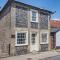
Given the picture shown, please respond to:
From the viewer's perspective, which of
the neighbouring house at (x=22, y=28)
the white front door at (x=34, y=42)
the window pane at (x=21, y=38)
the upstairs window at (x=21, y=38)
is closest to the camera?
the neighbouring house at (x=22, y=28)

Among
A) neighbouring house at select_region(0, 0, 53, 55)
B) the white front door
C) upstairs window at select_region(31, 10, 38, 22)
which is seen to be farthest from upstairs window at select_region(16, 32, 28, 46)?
upstairs window at select_region(31, 10, 38, 22)

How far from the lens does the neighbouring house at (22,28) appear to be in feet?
59.7

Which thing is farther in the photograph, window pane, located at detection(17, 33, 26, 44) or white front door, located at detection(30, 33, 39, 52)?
white front door, located at detection(30, 33, 39, 52)

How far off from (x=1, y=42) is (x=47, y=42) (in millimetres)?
7593

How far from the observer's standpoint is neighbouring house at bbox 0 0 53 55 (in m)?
18.2

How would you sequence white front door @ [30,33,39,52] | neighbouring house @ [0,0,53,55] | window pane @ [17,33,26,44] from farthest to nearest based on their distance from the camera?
white front door @ [30,33,39,52] < window pane @ [17,33,26,44] < neighbouring house @ [0,0,53,55]

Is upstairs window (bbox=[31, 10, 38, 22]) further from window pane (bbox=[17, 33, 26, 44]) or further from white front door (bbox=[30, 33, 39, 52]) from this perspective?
window pane (bbox=[17, 33, 26, 44])

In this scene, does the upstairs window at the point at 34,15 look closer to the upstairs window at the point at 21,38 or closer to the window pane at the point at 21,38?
the upstairs window at the point at 21,38

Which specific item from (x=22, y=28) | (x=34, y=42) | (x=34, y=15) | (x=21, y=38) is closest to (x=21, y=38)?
(x=21, y=38)

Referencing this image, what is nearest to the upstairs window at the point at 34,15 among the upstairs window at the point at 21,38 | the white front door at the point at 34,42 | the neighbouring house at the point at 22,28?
the neighbouring house at the point at 22,28

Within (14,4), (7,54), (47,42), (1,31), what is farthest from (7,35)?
(47,42)

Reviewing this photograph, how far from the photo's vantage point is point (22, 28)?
1938 centimetres

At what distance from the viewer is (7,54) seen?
57.8 feet

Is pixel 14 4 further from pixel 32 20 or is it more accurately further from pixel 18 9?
pixel 32 20
